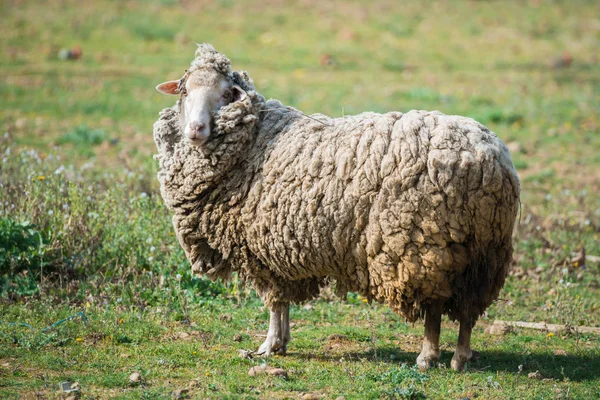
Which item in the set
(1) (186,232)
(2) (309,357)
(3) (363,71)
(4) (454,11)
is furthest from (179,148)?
(4) (454,11)

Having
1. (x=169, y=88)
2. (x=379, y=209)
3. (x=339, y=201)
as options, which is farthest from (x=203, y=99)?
(x=379, y=209)

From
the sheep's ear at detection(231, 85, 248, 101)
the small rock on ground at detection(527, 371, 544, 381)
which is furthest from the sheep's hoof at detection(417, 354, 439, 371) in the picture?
the sheep's ear at detection(231, 85, 248, 101)

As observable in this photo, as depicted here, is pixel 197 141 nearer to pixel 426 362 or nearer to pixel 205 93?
pixel 205 93

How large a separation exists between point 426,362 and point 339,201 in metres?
1.47

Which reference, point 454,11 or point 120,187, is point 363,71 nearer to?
point 454,11

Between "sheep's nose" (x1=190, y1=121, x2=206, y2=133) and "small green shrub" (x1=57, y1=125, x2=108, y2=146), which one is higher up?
"small green shrub" (x1=57, y1=125, x2=108, y2=146)

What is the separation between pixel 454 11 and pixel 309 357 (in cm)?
1873

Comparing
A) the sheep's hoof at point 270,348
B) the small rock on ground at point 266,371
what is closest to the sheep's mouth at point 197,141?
the sheep's hoof at point 270,348

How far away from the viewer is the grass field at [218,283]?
216 inches

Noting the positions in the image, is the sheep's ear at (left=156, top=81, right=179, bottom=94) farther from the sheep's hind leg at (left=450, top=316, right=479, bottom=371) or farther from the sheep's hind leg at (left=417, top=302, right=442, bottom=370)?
the sheep's hind leg at (left=450, top=316, right=479, bottom=371)

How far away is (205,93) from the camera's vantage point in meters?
5.95

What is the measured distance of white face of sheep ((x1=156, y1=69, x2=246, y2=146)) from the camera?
230 inches

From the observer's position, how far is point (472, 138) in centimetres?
540

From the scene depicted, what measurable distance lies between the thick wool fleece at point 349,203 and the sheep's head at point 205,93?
3.9 inches
